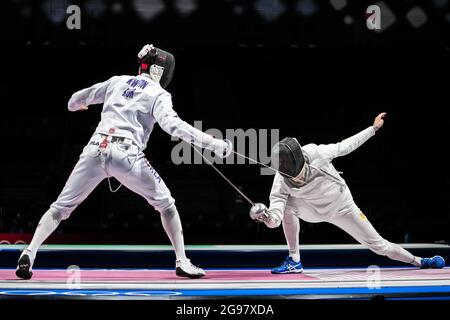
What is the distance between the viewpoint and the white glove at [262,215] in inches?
112

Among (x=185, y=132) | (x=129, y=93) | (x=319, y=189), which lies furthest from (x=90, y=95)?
(x=319, y=189)

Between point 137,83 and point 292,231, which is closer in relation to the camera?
point 137,83

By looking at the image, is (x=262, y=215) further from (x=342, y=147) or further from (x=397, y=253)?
(x=397, y=253)

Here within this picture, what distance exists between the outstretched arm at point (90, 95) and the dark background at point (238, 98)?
12.2ft

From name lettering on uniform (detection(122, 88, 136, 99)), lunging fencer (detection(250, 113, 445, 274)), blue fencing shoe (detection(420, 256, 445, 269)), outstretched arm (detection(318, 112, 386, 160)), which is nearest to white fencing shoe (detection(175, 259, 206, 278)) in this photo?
lunging fencer (detection(250, 113, 445, 274))

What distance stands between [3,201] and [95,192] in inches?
51.8

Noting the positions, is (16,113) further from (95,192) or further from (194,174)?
(194,174)

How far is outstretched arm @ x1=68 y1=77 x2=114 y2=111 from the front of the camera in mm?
2898

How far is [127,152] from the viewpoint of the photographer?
2.66m

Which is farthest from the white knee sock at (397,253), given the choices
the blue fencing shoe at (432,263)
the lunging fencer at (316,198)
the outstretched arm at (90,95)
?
the outstretched arm at (90,95)

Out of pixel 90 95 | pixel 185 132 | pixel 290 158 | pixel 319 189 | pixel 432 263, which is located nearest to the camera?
pixel 185 132

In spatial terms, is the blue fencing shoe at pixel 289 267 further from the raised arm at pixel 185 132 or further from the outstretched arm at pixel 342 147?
the raised arm at pixel 185 132

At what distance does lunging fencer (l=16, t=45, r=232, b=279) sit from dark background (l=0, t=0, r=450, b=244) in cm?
377

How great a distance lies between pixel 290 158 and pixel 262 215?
0.39 m
